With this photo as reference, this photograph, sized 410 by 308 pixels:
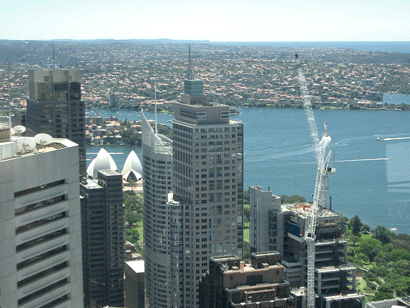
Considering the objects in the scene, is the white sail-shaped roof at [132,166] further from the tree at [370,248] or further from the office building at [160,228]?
the office building at [160,228]

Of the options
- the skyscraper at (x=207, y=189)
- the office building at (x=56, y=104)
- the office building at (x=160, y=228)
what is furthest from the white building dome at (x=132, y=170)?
the skyscraper at (x=207, y=189)

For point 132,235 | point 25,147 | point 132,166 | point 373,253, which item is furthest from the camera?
point 132,166

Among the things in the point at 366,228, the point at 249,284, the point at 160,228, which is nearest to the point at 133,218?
the point at 366,228

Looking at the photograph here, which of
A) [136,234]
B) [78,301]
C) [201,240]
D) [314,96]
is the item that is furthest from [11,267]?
[314,96]

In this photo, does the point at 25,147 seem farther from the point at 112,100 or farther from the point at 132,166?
A: the point at 112,100

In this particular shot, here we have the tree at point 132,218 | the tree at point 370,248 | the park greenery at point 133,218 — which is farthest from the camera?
the tree at point 132,218

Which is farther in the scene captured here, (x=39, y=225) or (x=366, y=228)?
(x=366, y=228)
